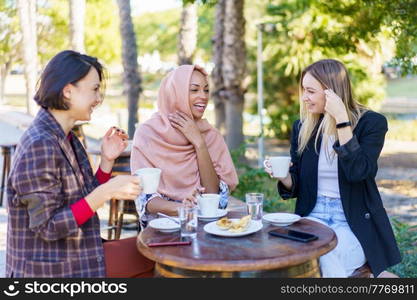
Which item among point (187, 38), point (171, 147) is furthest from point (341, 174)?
point (187, 38)

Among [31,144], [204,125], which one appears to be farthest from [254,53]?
[31,144]

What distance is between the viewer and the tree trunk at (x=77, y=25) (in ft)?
44.0

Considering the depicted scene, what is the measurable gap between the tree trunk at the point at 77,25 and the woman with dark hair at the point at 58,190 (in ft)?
35.7

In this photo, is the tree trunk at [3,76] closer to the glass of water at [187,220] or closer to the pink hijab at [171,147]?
the pink hijab at [171,147]

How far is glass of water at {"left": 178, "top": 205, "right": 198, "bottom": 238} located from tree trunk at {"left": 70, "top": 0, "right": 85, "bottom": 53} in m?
11.1

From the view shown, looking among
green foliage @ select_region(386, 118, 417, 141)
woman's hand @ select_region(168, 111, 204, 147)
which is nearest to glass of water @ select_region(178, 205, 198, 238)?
woman's hand @ select_region(168, 111, 204, 147)

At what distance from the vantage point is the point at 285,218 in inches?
119

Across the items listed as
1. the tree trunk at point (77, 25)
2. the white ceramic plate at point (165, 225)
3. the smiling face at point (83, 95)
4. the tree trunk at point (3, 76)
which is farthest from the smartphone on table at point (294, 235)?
the tree trunk at point (3, 76)

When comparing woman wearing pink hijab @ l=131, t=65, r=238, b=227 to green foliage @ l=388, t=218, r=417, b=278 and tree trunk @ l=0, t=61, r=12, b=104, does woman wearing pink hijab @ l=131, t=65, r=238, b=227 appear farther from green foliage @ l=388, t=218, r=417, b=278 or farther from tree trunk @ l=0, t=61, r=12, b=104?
tree trunk @ l=0, t=61, r=12, b=104

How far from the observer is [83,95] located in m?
2.74

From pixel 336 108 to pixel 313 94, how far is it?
0.31 metres

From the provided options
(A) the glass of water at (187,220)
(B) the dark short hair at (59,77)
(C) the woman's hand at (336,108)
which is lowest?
(A) the glass of water at (187,220)

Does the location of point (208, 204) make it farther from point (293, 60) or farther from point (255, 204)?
point (293, 60)

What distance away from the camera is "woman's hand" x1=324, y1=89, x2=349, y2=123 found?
322cm
